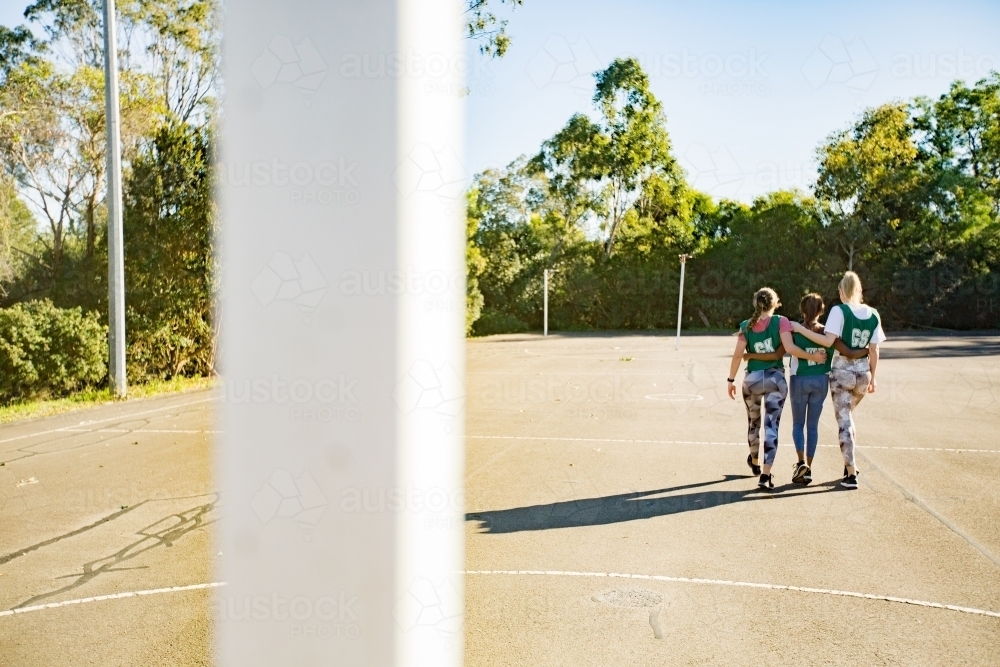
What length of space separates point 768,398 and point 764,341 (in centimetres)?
55

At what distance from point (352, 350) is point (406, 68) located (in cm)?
71

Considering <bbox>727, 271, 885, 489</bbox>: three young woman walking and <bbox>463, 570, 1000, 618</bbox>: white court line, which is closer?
<bbox>463, 570, 1000, 618</bbox>: white court line

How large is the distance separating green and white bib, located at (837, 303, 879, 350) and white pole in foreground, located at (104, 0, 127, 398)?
529 inches

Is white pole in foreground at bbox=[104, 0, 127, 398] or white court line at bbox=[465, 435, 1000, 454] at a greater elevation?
white pole in foreground at bbox=[104, 0, 127, 398]

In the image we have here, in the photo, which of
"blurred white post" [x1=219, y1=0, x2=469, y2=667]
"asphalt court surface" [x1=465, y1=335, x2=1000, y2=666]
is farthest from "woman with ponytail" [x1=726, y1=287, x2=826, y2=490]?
"blurred white post" [x1=219, y1=0, x2=469, y2=667]

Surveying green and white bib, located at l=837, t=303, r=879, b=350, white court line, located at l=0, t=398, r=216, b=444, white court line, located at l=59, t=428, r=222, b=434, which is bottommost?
white court line, located at l=0, t=398, r=216, b=444

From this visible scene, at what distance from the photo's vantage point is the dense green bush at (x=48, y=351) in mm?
16062

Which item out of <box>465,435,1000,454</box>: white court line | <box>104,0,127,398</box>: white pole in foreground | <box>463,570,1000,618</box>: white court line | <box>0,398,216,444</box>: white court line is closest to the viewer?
<box>463,570,1000,618</box>: white court line

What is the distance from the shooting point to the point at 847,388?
855 centimetres

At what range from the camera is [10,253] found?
20.5 m

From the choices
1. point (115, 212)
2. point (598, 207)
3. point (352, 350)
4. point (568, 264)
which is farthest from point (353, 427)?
point (598, 207)

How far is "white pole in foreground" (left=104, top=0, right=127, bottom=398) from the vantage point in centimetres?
1688

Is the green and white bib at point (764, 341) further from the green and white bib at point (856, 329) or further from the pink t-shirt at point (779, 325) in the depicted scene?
the green and white bib at point (856, 329)

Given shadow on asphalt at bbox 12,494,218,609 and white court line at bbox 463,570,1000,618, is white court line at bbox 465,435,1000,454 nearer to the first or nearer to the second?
shadow on asphalt at bbox 12,494,218,609
